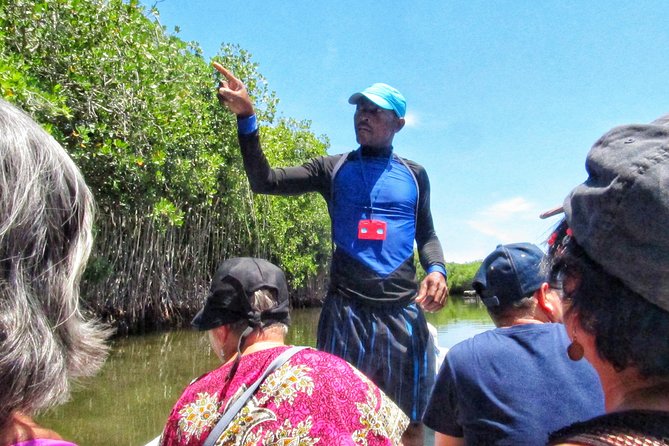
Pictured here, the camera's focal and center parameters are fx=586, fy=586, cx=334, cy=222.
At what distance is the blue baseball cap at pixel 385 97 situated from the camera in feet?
8.32

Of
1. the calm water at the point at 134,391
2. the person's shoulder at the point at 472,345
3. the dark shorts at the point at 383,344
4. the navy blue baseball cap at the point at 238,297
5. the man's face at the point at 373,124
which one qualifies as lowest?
the calm water at the point at 134,391

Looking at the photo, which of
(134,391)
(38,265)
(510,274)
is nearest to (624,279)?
(38,265)

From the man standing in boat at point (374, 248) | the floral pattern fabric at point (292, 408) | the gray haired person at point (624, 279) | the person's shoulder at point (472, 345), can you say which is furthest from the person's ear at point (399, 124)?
the gray haired person at point (624, 279)

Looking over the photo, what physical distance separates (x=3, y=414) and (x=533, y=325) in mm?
1457

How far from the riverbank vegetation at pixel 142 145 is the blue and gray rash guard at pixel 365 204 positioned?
431cm

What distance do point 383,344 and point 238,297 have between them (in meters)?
0.84

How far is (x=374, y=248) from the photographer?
2.50 m

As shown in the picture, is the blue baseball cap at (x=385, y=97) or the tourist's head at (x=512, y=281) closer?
the tourist's head at (x=512, y=281)

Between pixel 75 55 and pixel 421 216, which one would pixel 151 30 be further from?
pixel 421 216

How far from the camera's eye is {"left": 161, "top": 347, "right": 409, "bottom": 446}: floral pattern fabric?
1521 millimetres

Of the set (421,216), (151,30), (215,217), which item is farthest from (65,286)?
(215,217)

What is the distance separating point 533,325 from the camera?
71.3 inches

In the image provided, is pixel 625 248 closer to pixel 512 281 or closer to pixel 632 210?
pixel 632 210

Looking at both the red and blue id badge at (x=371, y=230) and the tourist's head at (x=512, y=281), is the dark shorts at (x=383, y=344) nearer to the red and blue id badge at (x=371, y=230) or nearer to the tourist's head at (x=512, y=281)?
the red and blue id badge at (x=371, y=230)
